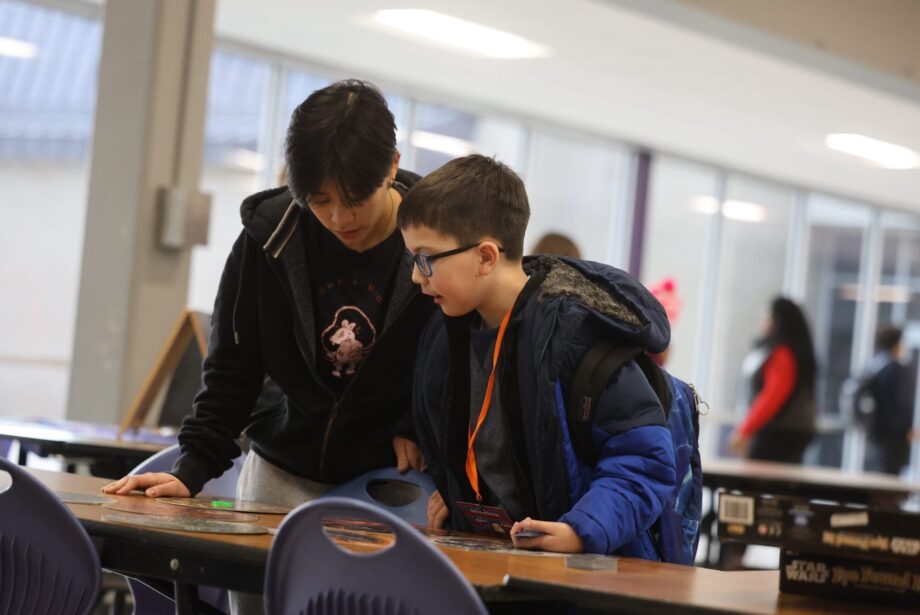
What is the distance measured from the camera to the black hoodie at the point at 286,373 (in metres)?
2.26

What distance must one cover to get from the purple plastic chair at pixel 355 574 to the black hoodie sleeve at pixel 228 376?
0.81 metres

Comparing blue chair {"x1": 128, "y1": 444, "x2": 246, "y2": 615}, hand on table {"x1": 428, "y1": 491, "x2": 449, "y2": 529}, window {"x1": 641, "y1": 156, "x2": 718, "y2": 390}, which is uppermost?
window {"x1": 641, "y1": 156, "x2": 718, "y2": 390}

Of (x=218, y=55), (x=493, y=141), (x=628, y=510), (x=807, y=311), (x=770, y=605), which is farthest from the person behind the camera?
(x=807, y=311)

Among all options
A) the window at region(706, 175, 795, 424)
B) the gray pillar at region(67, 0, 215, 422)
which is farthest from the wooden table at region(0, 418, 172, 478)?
the window at region(706, 175, 795, 424)

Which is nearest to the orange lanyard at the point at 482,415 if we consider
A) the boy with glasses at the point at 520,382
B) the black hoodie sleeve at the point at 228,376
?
the boy with glasses at the point at 520,382

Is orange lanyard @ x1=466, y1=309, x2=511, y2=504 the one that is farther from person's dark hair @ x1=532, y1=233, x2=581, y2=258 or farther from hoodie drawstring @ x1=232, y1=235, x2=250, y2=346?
person's dark hair @ x1=532, y1=233, x2=581, y2=258

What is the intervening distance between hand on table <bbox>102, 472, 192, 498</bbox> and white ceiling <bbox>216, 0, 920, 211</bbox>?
4229 mm

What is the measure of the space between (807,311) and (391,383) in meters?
10.3

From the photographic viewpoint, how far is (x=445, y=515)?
2.12m

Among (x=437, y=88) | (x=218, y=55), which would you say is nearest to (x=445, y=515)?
(x=218, y=55)

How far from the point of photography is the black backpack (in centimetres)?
188

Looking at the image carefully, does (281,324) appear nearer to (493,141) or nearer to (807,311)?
(493,141)

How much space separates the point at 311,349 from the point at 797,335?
569 centimetres

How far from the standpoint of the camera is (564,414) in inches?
74.0
